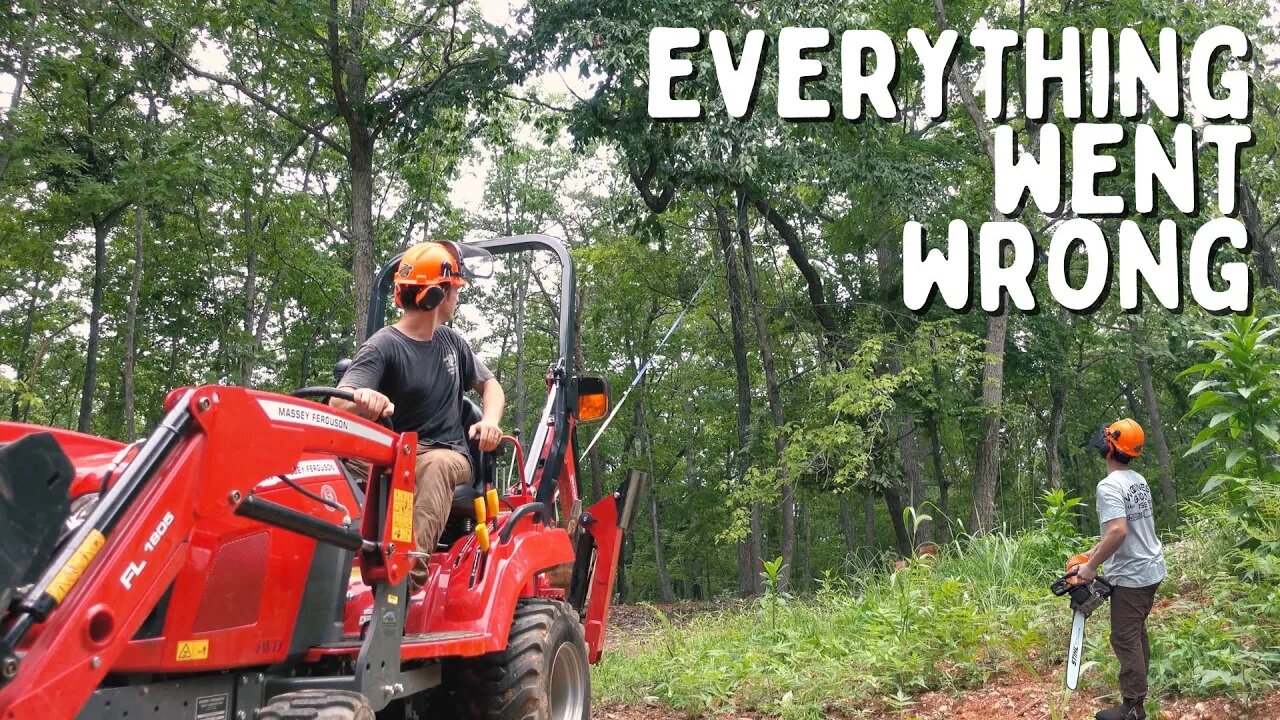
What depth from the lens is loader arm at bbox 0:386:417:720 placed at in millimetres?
2402

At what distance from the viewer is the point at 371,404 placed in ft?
12.8

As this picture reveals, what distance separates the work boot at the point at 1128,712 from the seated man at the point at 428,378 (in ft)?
12.5

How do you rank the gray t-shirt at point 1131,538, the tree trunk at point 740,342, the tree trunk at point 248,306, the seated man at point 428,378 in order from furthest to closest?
the tree trunk at point 248,306 < the tree trunk at point 740,342 < the gray t-shirt at point 1131,538 < the seated man at point 428,378

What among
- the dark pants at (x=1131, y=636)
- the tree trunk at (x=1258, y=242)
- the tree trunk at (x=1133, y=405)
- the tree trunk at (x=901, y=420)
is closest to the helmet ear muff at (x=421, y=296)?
the dark pants at (x=1131, y=636)

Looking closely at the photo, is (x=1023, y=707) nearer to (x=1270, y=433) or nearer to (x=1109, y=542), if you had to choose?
(x=1109, y=542)

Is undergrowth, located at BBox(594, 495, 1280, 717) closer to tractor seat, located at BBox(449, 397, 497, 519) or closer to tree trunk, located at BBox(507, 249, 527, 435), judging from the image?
tractor seat, located at BBox(449, 397, 497, 519)

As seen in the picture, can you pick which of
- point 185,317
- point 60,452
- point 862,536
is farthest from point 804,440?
point 862,536

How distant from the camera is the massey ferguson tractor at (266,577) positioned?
8.06 ft

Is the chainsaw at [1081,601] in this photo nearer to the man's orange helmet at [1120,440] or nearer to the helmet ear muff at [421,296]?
the man's orange helmet at [1120,440]

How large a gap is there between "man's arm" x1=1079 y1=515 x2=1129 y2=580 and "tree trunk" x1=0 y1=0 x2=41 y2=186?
13.6 metres

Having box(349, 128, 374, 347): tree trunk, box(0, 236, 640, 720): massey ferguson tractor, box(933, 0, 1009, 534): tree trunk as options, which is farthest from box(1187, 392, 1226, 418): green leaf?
box(349, 128, 374, 347): tree trunk

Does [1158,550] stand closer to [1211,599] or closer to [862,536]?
[1211,599]

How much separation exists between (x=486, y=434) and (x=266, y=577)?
1405 mm

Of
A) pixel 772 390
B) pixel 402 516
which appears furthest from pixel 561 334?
pixel 772 390
